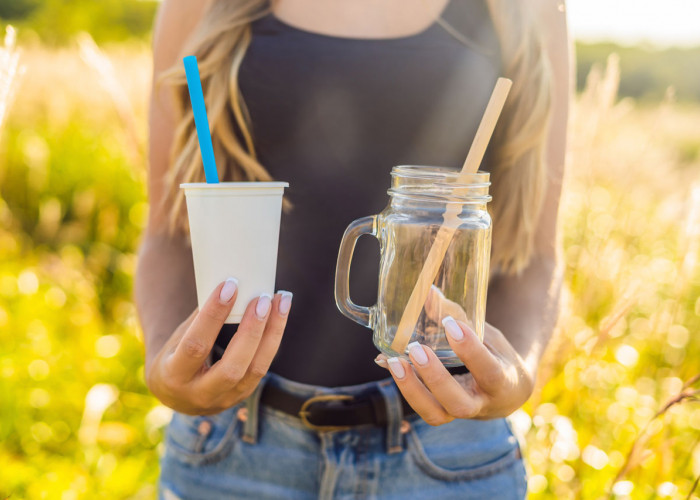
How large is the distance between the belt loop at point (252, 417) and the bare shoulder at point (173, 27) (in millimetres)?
845

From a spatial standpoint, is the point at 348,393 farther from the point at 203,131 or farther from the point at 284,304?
the point at 203,131

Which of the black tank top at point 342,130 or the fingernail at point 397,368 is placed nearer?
the fingernail at point 397,368

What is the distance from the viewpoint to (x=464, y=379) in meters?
1.17

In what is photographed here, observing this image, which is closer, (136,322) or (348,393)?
(348,393)

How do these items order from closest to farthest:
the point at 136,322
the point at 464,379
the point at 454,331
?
the point at 454,331 → the point at 464,379 → the point at 136,322

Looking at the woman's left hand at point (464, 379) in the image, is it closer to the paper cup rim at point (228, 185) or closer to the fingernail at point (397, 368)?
the fingernail at point (397, 368)

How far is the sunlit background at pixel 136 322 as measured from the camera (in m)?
2.09

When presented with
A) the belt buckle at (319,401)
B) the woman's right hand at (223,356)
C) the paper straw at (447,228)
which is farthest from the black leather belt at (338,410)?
the paper straw at (447,228)

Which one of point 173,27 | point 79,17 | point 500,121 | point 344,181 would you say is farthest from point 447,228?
point 79,17

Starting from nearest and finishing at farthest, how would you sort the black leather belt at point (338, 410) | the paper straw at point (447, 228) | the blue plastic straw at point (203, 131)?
the paper straw at point (447, 228)
the blue plastic straw at point (203, 131)
the black leather belt at point (338, 410)

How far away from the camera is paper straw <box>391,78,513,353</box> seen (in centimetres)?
95

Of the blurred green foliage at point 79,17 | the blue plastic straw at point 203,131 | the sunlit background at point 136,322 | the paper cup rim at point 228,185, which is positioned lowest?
the sunlit background at point 136,322

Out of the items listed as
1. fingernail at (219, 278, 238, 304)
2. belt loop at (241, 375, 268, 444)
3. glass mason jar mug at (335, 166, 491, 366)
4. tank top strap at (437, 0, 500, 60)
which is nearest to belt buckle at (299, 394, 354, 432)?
belt loop at (241, 375, 268, 444)

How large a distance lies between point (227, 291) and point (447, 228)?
0.37 metres
